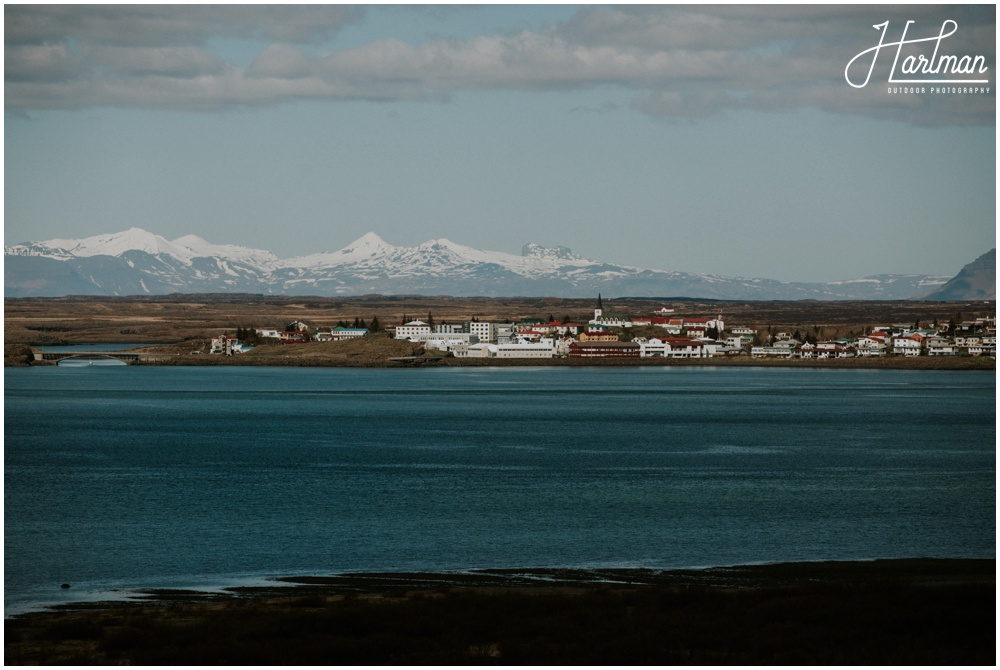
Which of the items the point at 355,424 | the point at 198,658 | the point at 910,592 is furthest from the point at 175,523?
the point at 355,424

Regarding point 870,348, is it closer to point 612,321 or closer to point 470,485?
point 612,321

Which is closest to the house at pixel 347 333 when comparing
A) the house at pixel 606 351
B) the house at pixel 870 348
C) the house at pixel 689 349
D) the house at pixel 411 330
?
the house at pixel 411 330

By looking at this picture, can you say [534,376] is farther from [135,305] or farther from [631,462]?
[135,305]

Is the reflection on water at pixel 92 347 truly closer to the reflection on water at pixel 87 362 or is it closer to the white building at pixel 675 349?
the reflection on water at pixel 87 362

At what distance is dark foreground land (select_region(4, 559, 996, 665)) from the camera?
11.3m

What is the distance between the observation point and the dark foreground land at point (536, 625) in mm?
11312

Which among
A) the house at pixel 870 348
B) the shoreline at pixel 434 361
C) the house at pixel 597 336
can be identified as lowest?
the shoreline at pixel 434 361

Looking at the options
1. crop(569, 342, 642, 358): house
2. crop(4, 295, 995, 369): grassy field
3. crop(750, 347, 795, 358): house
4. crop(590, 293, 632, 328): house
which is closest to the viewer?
crop(4, 295, 995, 369): grassy field

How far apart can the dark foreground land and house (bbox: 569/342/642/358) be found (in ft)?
248

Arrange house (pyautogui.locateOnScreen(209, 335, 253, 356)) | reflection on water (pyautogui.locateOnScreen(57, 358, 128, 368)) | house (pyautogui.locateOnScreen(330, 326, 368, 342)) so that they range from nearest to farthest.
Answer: reflection on water (pyautogui.locateOnScreen(57, 358, 128, 368)) → house (pyautogui.locateOnScreen(209, 335, 253, 356)) → house (pyautogui.locateOnScreen(330, 326, 368, 342))

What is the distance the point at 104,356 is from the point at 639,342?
3973cm

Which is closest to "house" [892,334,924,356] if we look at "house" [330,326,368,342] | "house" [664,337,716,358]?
"house" [664,337,716,358]

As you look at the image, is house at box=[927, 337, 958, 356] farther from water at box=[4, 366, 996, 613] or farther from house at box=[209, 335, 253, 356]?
house at box=[209, 335, 253, 356]

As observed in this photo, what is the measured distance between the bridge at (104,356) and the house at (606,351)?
30114 mm
